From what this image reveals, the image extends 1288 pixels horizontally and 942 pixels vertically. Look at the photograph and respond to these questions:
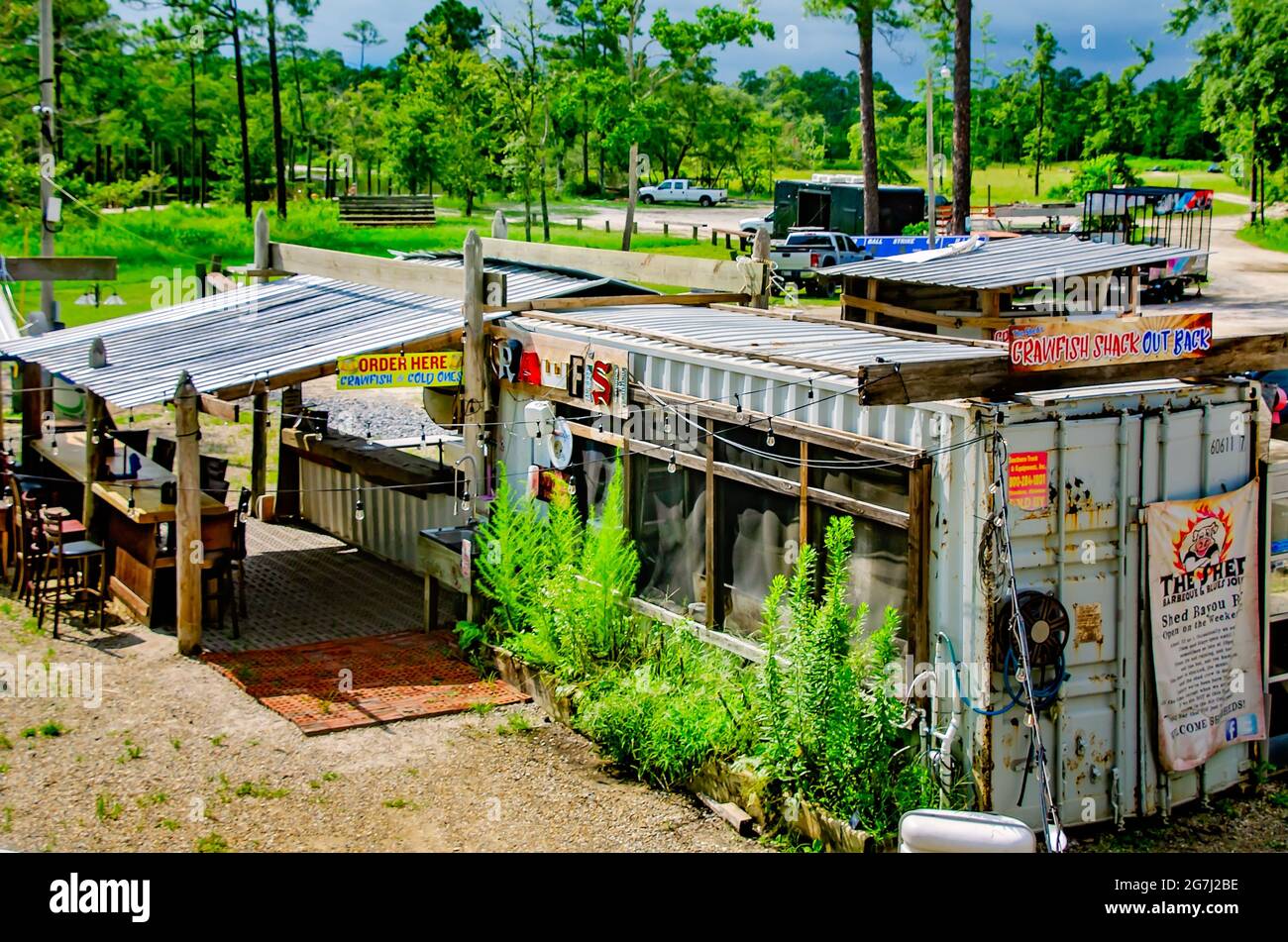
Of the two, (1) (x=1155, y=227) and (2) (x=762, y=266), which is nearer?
(2) (x=762, y=266)

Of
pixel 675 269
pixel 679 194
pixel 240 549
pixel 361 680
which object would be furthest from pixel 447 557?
pixel 679 194

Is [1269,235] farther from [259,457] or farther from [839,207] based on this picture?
[259,457]

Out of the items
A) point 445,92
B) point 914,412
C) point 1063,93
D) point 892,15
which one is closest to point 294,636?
point 914,412

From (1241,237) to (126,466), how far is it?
154 feet

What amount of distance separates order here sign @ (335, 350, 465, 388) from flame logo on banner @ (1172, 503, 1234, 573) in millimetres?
7244

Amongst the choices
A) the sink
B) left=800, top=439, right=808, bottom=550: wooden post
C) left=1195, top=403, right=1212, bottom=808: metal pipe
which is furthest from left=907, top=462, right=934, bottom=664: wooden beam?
the sink

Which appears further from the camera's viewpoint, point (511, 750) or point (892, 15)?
point (892, 15)

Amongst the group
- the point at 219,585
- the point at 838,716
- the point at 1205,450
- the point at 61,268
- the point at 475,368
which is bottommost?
the point at 219,585

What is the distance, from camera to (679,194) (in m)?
67.1

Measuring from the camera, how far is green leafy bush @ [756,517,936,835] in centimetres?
943

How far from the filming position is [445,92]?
188ft

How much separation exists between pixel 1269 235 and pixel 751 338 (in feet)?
147

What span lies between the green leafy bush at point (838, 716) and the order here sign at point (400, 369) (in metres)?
5.39

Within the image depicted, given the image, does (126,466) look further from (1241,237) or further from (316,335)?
(1241,237)
